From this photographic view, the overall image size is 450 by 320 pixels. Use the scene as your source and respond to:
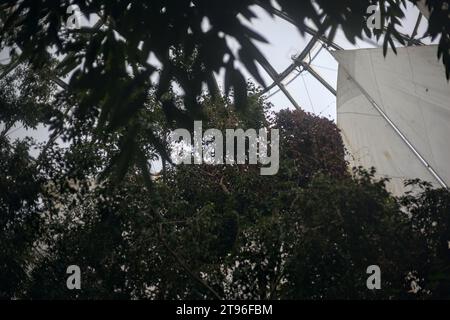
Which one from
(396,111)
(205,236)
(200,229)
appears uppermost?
(396,111)

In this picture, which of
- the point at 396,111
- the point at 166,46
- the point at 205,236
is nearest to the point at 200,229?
the point at 205,236

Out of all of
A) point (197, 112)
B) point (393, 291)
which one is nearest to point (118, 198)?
point (393, 291)

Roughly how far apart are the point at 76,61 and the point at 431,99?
13.2 meters

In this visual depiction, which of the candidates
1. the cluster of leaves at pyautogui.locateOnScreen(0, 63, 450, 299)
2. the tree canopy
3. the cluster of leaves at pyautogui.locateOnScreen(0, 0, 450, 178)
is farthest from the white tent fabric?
the cluster of leaves at pyautogui.locateOnScreen(0, 0, 450, 178)

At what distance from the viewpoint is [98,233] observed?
8656mm

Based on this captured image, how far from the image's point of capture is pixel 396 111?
15.1 metres

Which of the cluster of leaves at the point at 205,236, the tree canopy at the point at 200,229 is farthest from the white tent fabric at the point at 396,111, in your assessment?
the cluster of leaves at the point at 205,236

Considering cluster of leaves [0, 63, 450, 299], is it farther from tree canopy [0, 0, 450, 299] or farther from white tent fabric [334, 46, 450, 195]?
white tent fabric [334, 46, 450, 195]

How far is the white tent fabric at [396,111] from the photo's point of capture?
538 inches

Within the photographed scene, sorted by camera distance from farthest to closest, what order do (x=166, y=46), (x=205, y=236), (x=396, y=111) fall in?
1. (x=396, y=111)
2. (x=205, y=236)
3. (x=166, y=46)

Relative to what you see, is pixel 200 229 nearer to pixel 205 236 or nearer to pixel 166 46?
pixel 205 236

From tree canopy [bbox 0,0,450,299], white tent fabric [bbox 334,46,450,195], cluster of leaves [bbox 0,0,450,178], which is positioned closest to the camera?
cluster of leaves [bbox 0,0,450,178]

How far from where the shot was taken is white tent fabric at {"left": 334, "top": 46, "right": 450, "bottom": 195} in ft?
44.8
